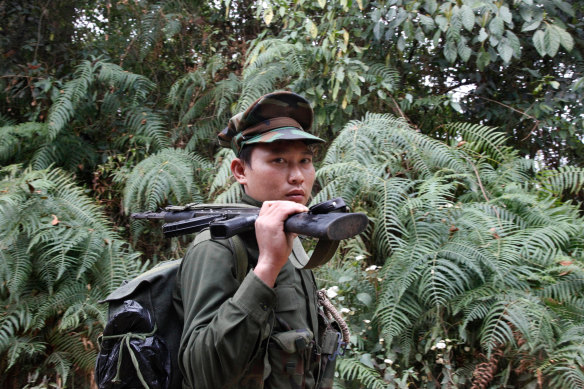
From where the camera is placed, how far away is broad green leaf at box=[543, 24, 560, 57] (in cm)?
449

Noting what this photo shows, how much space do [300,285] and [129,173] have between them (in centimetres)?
353

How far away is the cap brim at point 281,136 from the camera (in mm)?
1859

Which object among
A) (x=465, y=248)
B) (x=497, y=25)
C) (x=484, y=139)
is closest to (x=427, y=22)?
(x=497, y=25)

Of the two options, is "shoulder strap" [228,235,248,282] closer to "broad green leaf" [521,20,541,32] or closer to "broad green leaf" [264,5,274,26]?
"broad green leaf" [264,5,274,26]

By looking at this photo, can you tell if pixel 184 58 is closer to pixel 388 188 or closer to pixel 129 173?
pixel 129 173

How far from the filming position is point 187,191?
15.4 ft

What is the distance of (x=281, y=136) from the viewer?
73.4 inches

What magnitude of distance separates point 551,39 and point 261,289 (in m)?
4.12

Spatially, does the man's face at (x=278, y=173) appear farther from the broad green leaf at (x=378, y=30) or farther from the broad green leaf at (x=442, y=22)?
the broad green leaf at (x=378, y=30)

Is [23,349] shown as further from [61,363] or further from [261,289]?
[261,289]

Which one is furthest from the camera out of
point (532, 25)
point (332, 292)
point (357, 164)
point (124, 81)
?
point (124, 81)

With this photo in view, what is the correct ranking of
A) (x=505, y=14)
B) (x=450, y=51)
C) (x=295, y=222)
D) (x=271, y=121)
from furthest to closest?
(x=450, y=51) < (x=505, y=14) < (x=271, y=121) < (x=295, y=222)

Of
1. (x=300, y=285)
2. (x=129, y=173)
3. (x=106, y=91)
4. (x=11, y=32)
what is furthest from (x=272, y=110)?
(x=11, y=32)

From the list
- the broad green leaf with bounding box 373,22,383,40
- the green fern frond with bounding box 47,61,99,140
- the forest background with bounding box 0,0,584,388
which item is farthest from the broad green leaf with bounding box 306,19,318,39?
the green fern frond with bounding box 47,61,99,140
